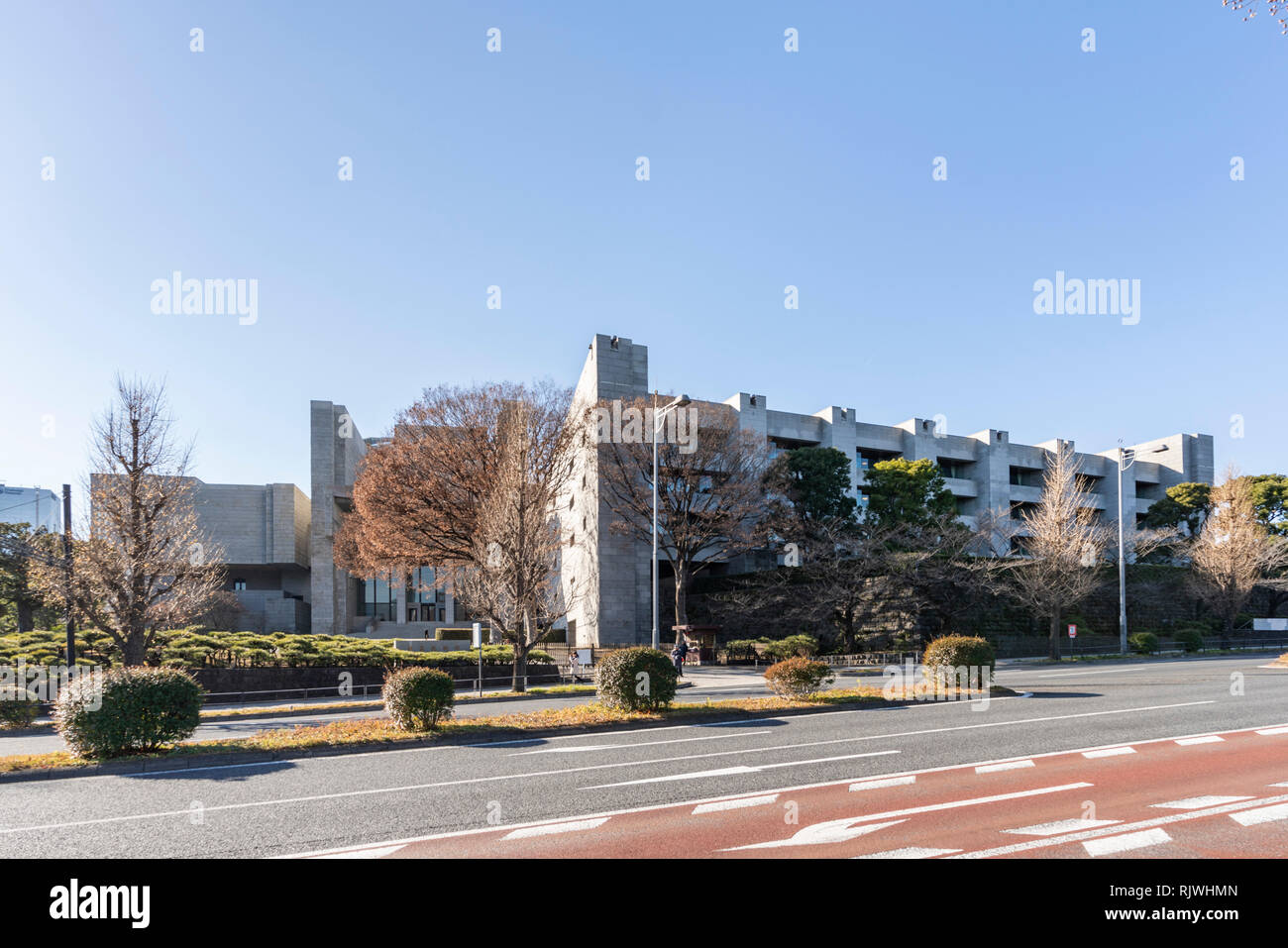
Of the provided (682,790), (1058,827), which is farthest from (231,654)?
(1058,827)

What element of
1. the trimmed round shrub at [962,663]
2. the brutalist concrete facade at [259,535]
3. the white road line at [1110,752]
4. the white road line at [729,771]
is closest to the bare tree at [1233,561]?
the trimmed round shrub at [962,663]

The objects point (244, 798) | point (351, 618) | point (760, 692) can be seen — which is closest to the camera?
point (244, 798)

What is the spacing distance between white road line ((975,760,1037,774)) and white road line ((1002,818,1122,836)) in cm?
284

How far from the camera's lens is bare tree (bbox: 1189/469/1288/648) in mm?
47438

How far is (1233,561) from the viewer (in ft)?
157

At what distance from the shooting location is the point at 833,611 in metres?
40.5

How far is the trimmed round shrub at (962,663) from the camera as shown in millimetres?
20703

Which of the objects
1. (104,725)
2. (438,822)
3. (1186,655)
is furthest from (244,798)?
(1186,655)

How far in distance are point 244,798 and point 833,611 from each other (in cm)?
3483

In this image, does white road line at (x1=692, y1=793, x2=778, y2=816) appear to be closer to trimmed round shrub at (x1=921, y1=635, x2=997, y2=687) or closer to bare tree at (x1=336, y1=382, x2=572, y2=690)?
trimmed round shrub at (x1=921, y1=635, x2=997, y2=687)

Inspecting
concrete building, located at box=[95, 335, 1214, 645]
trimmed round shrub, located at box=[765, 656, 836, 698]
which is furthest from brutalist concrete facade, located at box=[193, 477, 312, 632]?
trimmed round shrub, located at box=[765, 656, 836, 698]

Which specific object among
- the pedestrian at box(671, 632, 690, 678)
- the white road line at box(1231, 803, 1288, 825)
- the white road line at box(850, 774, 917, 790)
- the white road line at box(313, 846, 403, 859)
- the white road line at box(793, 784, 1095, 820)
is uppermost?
the white road line at box(313, 846, 403, 859)

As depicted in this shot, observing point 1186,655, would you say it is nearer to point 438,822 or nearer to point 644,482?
point 644,482
